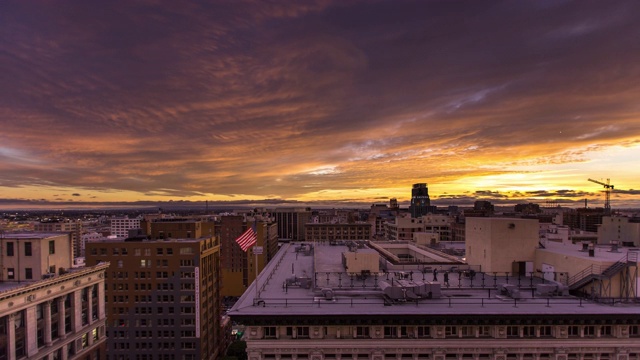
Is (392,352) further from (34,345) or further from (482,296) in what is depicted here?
(34,345)

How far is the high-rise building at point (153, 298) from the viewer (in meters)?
88.2

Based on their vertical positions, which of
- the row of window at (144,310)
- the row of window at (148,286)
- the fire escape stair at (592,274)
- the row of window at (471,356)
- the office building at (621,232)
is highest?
the fire escape stair at (592,274)

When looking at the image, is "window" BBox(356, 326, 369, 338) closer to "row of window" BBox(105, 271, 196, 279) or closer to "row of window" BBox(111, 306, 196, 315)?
"row of window" BBox(105, 271, 196, 279)

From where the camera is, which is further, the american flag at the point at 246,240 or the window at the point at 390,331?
the american flag at the point at 246,240

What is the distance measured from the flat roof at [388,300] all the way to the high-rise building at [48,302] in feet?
90.6

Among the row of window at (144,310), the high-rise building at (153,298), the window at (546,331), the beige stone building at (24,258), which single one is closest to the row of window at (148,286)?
the high-rise building at (153,298)

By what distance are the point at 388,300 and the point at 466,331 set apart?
8.83 m

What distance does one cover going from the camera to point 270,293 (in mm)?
47438

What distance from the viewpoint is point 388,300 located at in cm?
4347

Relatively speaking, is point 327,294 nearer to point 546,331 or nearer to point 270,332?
point 270,332

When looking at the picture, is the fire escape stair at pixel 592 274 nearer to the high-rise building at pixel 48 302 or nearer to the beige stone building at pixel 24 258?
the high-rise building at pixel 48 302

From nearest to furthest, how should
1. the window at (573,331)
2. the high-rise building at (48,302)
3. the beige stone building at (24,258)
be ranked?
the window at (573,331)
the high-rise building at (48,302)
the beige stone building at (24,258)

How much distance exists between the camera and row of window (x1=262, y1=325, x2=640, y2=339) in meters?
41.1

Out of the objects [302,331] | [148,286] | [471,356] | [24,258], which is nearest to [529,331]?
[471,356]
